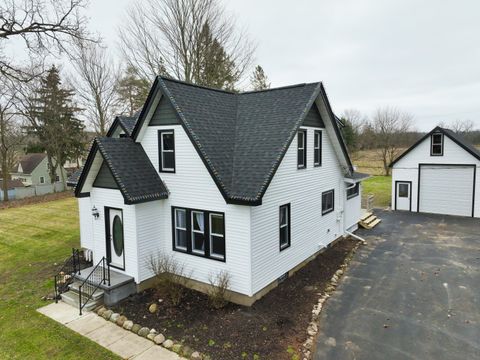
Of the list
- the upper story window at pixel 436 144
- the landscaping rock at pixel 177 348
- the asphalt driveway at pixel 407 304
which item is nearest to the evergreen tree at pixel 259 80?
the upper story window at pixel 436 144

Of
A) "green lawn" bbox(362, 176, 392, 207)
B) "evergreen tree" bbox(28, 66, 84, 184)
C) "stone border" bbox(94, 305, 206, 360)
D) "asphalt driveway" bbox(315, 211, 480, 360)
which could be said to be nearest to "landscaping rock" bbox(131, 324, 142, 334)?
"stone border" bbox(94, 305, 206, 360)

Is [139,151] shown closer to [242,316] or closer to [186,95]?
[186,95]

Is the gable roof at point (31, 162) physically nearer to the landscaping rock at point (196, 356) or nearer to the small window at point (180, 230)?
the small window at point (180, 230)

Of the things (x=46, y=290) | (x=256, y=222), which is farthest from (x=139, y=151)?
(x=46, y=290)

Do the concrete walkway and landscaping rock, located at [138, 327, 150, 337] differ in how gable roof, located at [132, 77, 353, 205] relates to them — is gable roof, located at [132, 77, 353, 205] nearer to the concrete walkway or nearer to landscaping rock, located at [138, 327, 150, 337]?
landscaping rock, located at [138, 327, 150, 337]

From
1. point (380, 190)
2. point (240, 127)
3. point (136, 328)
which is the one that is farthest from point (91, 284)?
point (380, 190)
